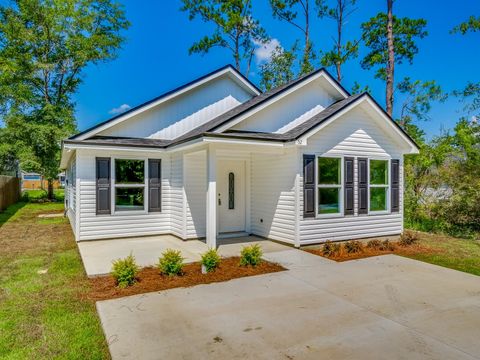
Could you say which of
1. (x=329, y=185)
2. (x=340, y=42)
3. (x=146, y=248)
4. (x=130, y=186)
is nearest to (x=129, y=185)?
(x=130, y=186)

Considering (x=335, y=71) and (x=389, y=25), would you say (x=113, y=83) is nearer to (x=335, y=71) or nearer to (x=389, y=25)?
(x=335, y=71)

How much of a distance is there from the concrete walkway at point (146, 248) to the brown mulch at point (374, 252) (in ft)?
4.38

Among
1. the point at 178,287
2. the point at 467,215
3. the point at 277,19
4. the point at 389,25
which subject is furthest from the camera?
the point at 277,19

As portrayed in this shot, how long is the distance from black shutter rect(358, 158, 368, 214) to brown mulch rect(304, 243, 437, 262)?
4.43 feet

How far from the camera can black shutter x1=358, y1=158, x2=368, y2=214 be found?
9391 millimetres

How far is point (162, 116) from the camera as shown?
1053 centimetres

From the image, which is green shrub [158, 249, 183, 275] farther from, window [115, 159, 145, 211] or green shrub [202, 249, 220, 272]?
window [115, 159, 145, 211]

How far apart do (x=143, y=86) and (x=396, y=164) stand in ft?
85.2

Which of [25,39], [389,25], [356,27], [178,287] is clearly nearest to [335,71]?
[356,27]

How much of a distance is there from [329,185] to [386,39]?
48.5ft

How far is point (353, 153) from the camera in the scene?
364 inches

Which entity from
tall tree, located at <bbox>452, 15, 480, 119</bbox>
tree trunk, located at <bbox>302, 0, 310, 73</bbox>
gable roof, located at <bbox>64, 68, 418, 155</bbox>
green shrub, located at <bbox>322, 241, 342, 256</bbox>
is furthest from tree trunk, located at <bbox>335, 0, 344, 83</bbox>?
green shrub, located at <bbox>322, 241, 342, 256</bbox>

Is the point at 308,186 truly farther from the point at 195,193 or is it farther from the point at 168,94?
the point at 168,94

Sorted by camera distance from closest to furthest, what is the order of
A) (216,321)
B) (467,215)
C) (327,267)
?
(216,321), (327,267), (467,215)
